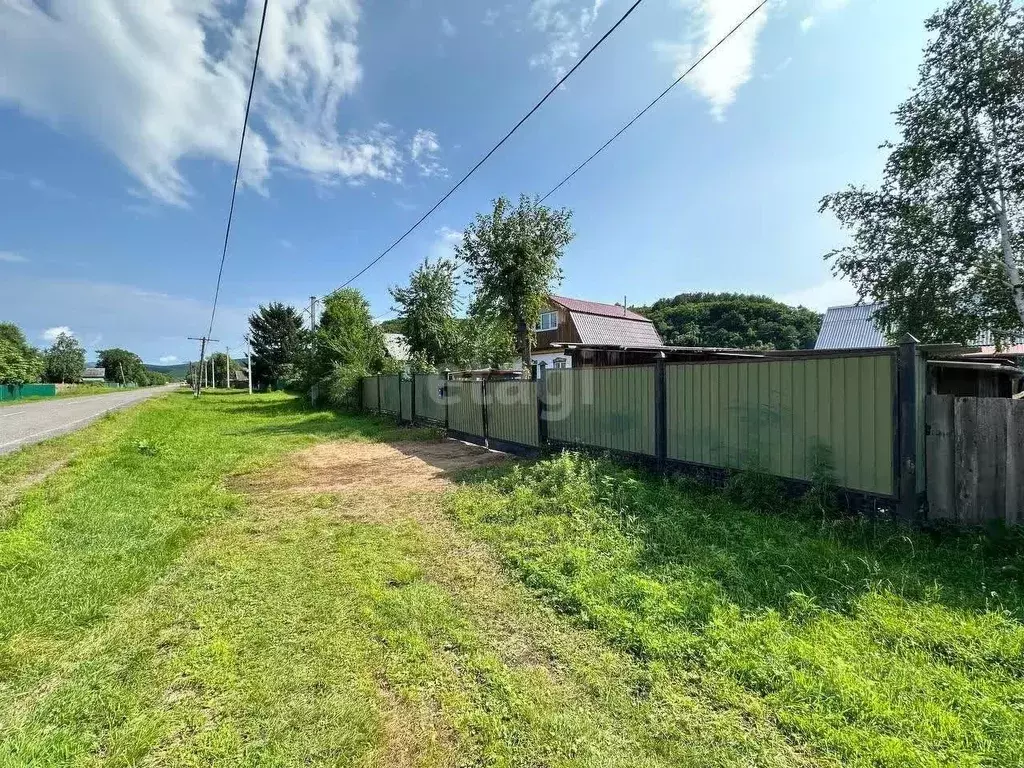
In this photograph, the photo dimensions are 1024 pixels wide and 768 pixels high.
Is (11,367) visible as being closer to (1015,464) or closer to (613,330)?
(613,330)

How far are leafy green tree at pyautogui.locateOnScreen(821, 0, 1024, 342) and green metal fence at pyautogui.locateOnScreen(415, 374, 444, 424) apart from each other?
35.5ft

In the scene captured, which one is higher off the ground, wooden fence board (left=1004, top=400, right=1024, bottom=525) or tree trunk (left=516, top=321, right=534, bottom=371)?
tree trunk (left=516, top=321, right=534, bottom=371)

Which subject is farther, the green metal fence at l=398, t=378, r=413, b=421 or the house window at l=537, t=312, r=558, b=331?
the house window at l=537, t=312, r=558, b=331

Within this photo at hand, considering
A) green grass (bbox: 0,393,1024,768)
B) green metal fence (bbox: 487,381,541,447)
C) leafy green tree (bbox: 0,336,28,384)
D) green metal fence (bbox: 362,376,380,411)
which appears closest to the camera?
green grass (bbox: 0,393,1024,768)

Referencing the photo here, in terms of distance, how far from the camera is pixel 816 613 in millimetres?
2535

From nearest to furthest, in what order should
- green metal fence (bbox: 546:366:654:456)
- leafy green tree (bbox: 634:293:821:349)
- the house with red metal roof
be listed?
green metal fence (bbox: 546:366:654:456) < the house with red metal roof < leafy green tree (bbox: 634:293:821:349)

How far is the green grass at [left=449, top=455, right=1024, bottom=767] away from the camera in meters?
1.76

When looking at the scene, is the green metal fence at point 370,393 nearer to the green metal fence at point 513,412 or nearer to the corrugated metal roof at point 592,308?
the green metal fence at point 513,412

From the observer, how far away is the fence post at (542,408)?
784cm

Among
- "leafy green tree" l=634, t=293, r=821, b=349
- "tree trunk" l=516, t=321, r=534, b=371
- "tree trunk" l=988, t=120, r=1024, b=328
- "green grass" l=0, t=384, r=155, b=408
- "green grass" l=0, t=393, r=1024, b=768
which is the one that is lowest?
"green grass" l=0, t=393, r=1024, b=768

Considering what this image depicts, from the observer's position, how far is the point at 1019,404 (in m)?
3.32

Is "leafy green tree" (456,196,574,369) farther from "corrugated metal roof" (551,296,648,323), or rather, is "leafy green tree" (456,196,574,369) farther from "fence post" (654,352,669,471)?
"corrugated metal roof" (551,296,648,323)

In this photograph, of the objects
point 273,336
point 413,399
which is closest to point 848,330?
point 413,399

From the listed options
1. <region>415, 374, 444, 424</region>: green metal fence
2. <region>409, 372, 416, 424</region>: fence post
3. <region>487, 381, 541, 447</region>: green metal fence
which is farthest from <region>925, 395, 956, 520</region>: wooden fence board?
<region>409, 372, 416, 424</region>: fence post
